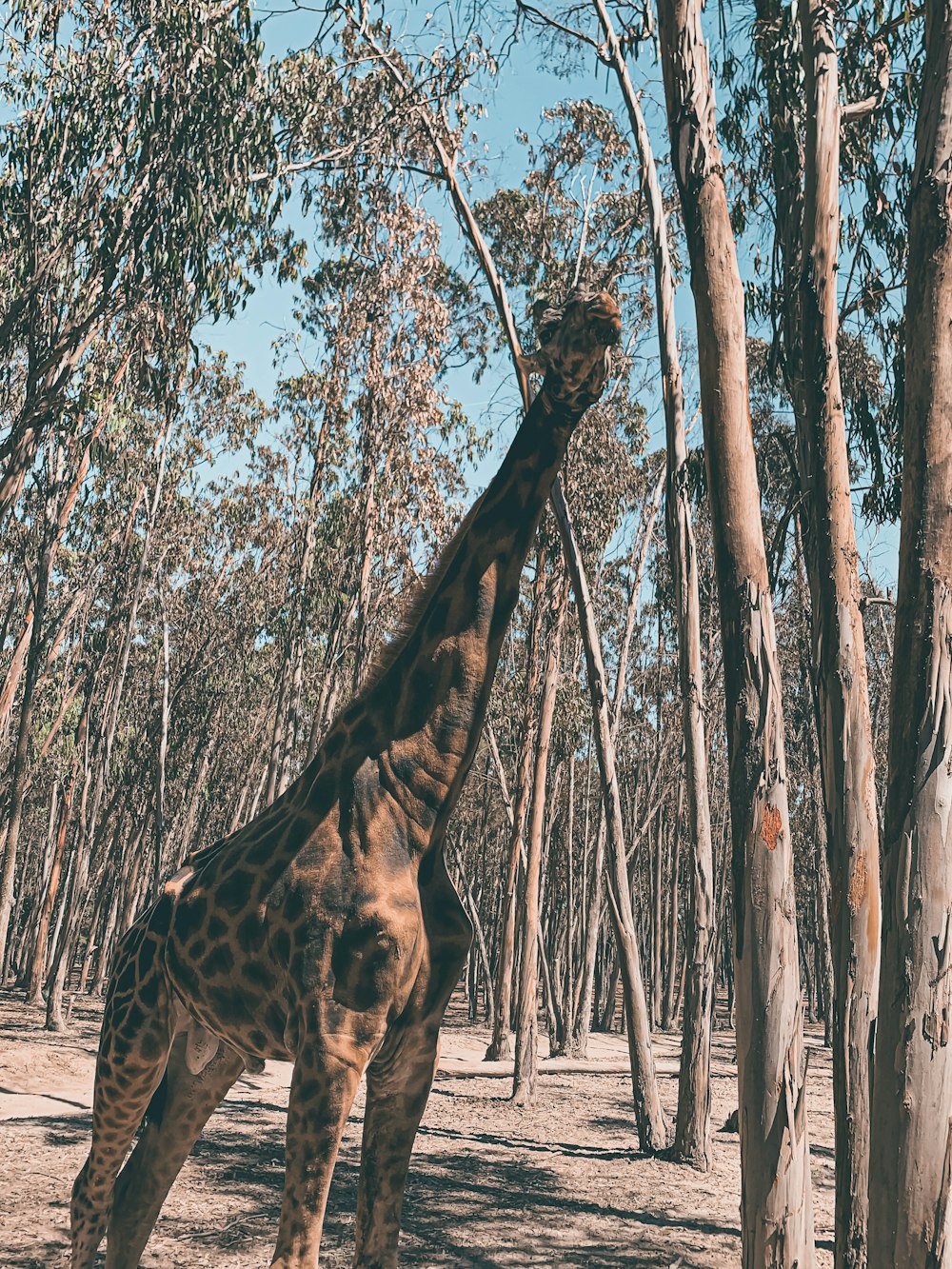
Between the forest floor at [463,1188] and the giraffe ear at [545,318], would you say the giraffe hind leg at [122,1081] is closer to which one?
the forest floor at [463,1188]

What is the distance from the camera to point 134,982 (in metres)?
4.25

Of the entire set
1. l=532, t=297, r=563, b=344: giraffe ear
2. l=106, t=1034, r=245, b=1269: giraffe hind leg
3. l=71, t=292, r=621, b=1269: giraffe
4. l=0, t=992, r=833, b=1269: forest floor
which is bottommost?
l=0, t=992, r=833, b=1269: forest floor

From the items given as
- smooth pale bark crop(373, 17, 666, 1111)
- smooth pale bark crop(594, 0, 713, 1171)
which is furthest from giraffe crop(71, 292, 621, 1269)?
smooth pale bark crop(373, 17, 666, 1111)

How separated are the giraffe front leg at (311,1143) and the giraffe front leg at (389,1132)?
0.28 meters

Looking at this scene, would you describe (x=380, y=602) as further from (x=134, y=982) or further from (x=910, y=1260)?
(x=910, y=1260)

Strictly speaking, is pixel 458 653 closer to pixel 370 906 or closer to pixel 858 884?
pixel 370 906

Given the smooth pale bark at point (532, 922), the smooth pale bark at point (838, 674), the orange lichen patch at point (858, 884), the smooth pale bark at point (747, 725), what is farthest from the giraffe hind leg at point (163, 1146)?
the smooth pale bark at point (532, 922)

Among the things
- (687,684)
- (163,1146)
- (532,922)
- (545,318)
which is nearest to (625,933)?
(687,684)

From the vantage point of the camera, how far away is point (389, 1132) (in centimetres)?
358

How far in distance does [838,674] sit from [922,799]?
138 cm

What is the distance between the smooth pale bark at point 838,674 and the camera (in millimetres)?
3543

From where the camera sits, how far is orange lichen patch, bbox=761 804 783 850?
3.13 meters

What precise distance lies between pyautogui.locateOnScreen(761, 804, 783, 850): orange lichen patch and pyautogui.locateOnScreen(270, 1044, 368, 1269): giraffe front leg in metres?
1.38

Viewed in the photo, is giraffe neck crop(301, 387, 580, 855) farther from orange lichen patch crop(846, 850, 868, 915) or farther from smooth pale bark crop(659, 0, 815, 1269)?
orange lichen patch crop(846, 850, 868, 915)
